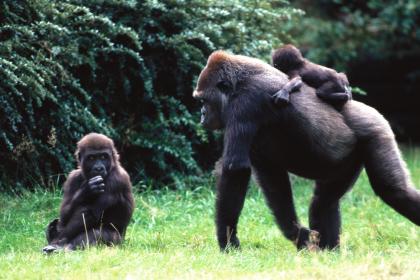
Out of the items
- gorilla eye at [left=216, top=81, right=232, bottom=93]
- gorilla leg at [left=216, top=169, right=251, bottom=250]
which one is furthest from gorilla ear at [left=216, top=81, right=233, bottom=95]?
gorilla leg at [left=216, top=169, right=251, bottom=250]

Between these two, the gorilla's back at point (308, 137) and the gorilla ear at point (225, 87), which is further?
the gorilla ear at point (225, 87)

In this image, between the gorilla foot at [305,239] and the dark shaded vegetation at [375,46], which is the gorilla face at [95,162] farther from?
the dark shaded vegetation at [375,46]

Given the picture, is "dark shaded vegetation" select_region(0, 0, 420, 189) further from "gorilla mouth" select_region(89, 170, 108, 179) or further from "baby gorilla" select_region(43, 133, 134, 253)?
"gorilla mouth" select_region(89, 170, 108, 179)

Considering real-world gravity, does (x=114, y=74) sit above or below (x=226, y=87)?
below

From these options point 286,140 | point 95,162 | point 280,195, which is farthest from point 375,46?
point 95,162

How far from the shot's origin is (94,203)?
673 cm

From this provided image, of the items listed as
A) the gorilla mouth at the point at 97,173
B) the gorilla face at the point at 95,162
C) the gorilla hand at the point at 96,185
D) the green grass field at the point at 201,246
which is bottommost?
the green grass field at the point at 201,246

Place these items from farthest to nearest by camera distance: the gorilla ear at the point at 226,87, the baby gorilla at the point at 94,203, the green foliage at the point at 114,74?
1. the green foliage at the point at 114,74
2. the baby gorilla at the point at 94,203
3. the gorilla ear at the point at 226,87

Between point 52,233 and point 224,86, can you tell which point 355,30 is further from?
point 52,233

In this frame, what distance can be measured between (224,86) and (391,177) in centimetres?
149

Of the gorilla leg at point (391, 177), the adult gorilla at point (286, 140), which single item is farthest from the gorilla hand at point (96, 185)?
the gorilla leg at point (391, 177)

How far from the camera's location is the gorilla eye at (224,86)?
640 cm

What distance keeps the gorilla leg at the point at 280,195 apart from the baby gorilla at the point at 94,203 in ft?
3.81

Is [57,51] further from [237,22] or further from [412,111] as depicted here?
[412,111]
